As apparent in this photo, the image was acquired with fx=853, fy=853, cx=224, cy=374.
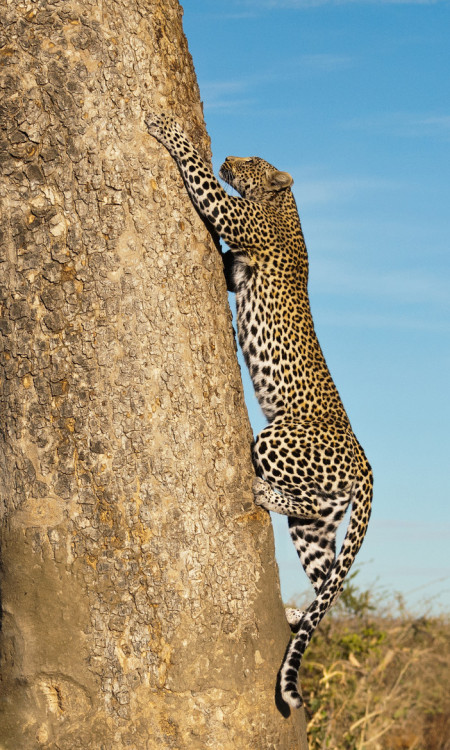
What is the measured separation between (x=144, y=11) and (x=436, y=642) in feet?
36.4

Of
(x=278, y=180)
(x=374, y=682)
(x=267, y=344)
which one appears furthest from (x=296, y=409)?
A: (x=374, y=682)

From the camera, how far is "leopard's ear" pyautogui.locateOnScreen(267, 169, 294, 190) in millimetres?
6871

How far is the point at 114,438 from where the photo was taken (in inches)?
158

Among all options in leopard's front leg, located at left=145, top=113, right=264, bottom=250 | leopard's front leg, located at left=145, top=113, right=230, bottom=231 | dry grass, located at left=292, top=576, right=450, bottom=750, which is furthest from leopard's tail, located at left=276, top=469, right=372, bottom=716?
dry grass, located at left=292, top=576, right=450, bottom=750

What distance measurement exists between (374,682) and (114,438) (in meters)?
8.21

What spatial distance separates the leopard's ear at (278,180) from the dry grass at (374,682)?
530 cm

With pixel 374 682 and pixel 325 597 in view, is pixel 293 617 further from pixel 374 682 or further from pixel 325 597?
pixel 374 682

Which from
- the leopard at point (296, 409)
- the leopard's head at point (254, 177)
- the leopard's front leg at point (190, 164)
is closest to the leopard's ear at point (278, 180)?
the leopard's head at point (254, 177)

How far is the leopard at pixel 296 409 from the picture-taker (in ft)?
17.1

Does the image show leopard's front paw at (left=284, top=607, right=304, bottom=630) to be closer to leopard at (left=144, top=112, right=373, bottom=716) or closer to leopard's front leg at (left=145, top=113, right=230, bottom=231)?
leopard at (left=144, top=112, right=373, bottom=716)

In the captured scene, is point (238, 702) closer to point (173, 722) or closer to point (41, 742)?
point (173, 722)

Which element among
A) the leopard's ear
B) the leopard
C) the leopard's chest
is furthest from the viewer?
the leopard's ear

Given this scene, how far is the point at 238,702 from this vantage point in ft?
13.3

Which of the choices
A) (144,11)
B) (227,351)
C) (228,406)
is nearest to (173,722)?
(228,406)
